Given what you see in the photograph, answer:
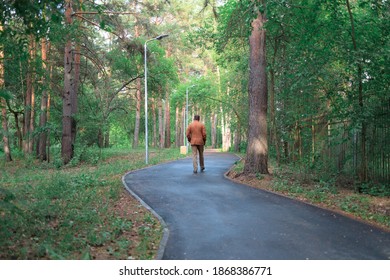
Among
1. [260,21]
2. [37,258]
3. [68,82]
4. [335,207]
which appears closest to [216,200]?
[335,207]

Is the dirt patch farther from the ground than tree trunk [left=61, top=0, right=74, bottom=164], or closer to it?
closer to it

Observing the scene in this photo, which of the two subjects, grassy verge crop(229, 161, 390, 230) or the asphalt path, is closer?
the asphalt path

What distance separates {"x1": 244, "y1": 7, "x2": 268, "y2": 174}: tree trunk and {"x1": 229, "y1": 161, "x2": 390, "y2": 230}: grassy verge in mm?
545

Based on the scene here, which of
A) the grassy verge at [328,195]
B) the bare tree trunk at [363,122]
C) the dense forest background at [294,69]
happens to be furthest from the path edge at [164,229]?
the bare tree trunk at [363,122]

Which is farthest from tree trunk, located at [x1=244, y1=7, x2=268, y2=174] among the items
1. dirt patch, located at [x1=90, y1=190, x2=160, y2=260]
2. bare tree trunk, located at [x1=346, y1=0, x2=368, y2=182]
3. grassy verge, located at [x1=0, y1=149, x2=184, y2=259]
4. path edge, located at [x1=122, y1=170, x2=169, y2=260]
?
dirt patch, located at [x1=90, y1=190, x2=160, y2=260]

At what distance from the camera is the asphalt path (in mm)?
5070

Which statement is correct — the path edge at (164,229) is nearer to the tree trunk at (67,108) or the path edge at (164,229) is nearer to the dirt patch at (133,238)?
the dirt patch at (133,238)

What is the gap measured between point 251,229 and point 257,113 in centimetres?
657

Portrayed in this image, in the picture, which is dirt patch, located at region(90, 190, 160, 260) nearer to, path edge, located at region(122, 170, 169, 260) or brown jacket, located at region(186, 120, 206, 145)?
path edge, located at region(122, 170, 169, 260)

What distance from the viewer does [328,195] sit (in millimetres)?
9211

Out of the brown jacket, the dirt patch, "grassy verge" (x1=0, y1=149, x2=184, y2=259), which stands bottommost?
the dirt patch

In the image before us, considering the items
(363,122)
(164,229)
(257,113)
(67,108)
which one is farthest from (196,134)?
(67,108)

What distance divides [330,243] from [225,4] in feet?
48.2

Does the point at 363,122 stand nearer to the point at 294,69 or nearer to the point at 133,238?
the point at 294,69
